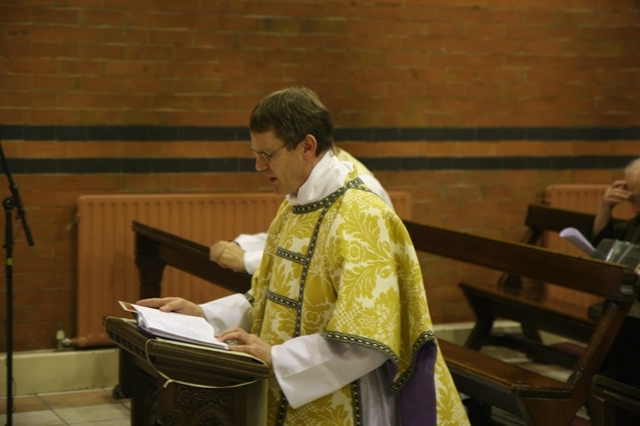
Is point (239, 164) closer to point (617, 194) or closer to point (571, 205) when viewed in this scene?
point (617, 194)

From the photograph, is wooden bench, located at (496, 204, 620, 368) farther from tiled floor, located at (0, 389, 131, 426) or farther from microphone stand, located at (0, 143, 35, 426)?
microphone stand, located at (0, 143, 35, 426)

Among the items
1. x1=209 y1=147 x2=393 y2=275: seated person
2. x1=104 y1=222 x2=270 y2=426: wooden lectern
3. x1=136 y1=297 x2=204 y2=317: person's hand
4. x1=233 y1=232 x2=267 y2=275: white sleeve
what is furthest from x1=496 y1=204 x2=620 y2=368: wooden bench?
x1=104 y1=222 x2=270 y2=426: wooden lectern

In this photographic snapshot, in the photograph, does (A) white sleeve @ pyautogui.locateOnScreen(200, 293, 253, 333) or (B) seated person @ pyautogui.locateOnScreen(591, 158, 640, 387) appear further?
(B) seated person @ pyautogui.locateOnScreen(591, 158, 640, 387)

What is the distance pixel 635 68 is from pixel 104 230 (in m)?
3.70

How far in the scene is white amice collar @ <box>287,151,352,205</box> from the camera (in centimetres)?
276

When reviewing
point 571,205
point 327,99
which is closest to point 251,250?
point 327,99

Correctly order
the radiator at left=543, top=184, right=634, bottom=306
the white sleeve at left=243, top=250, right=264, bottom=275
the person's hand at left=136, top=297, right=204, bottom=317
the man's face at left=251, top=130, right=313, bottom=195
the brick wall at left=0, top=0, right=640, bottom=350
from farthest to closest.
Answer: the radiator at left=543, top=184, right=634, bottom=306
the brick wall at left=0, top=0, right=640, bottom=350
the white sleeve at left=243, top=250, right=264, bottom=275
the person's hand at left=136, top=297, right=204, bottom=317
the man's face at left=251, top=130, right=313, bottom=195

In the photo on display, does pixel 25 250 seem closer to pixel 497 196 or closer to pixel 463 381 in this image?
pixel 463 381

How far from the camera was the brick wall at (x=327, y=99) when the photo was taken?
566 centimetres

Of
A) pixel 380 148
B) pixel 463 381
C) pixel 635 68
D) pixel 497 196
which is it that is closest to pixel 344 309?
pixel 463 381

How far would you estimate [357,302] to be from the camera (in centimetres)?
259

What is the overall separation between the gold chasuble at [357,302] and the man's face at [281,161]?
0.29 ft

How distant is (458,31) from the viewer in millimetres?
6543

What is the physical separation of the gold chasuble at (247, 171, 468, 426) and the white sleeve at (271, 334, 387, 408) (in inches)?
1.2
